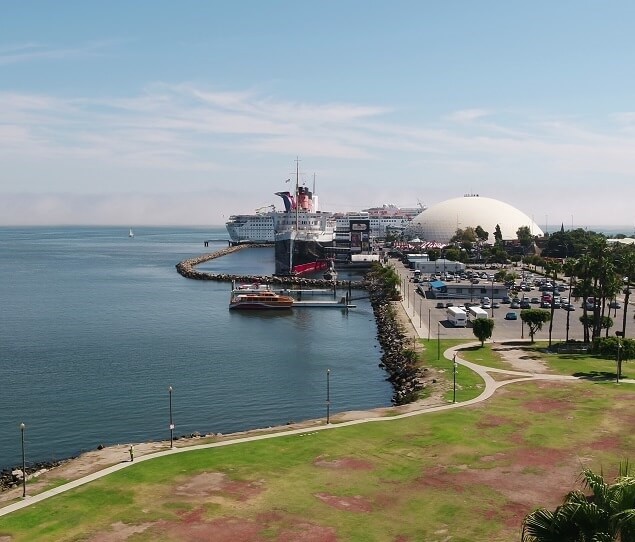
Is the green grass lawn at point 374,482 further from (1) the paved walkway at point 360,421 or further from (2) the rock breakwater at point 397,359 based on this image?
(2) the rock breakwater at point 397,359

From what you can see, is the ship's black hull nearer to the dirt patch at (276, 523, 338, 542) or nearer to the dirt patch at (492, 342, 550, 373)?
the dirt patch at (492, 342, 550, 373)

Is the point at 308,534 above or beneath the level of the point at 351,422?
beneath

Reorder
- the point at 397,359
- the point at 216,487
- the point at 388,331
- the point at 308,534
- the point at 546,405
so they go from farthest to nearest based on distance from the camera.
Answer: the point at 388,331 → the point at 397,359 → the point at 546,405 → the point at 216,487 → the point at 308,534

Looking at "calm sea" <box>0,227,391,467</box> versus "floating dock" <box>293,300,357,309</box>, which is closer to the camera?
"calm sea" <box>0,227,391,467</box>

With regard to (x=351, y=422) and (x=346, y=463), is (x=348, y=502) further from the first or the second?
(x=351, y=422)

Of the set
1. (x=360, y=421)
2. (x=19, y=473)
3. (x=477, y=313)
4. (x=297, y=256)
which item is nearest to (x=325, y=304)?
(x=477, y=313)

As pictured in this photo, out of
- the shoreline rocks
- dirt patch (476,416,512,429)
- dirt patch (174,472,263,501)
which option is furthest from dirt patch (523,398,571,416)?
the shoreline rocks

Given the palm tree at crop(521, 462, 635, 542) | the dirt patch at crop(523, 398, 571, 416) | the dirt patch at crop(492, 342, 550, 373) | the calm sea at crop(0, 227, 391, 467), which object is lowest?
the calm sea at crop(0, 227, 391, 467)

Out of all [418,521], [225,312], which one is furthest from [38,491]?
[225,312]
